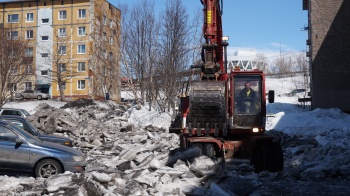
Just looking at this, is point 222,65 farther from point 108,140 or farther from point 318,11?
point 318,11

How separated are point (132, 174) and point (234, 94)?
14.0 feet

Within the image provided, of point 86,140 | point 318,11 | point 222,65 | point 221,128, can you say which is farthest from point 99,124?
point 318,11

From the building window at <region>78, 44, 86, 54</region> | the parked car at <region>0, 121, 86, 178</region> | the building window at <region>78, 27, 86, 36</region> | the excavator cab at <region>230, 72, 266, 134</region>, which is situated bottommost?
the parked car at <region>0, 121, 86, 178</region>

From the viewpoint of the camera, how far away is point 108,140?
21.5m

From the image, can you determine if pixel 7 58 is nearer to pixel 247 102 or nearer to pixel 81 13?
pixel 81 13

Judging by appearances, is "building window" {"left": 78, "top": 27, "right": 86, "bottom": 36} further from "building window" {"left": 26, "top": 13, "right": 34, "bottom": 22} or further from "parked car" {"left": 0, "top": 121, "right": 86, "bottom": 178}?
"parked car" {"left": 0, "top": 121, "right": 86, "bottom": 178}

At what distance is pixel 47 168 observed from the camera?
11172 mm

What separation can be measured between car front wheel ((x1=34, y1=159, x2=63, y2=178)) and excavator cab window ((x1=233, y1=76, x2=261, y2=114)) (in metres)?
5.07

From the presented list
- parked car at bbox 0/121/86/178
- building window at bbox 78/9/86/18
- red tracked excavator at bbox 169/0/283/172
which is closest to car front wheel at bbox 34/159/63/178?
parked car at bbox 0/121/86/178

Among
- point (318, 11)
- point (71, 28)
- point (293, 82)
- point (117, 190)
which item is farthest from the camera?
point (293, 82)

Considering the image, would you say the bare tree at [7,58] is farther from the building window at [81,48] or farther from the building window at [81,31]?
the building window at [81,31]

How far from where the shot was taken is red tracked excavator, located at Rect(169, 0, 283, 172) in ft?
40.7

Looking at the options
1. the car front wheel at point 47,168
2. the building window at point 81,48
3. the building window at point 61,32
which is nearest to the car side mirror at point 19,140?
the car front wheel at point 47,168

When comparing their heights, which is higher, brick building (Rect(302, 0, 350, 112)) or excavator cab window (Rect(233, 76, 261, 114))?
brick building (Rect(302, 0, 350, 112))
